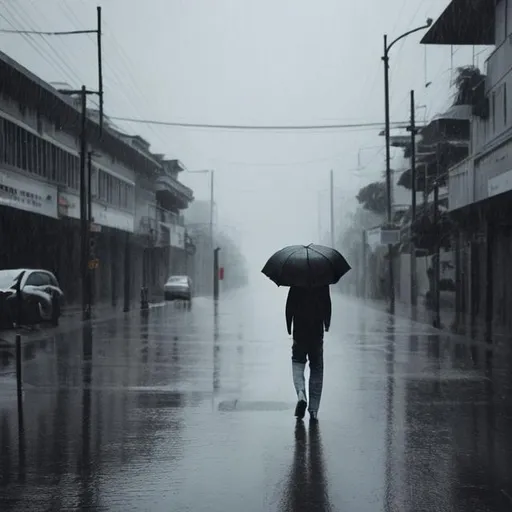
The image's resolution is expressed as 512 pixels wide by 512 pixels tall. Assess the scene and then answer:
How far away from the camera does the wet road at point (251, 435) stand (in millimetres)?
6605

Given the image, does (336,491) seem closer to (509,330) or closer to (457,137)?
(509,330)

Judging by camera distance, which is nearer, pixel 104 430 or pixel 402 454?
pixel 402 454

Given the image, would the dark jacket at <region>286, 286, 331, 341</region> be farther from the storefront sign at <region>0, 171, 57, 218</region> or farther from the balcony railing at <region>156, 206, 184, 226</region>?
the balcony railing at <region>156, 206, 184, 226</region>

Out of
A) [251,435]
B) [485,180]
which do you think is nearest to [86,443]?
[251,435]

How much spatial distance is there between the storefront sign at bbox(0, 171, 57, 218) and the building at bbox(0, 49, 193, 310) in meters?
0.04

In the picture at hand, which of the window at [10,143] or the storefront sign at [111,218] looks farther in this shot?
the storefront sign at [111,218]

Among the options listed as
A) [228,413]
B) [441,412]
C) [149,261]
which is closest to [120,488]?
[228,413]

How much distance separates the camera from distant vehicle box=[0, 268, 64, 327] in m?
25.0

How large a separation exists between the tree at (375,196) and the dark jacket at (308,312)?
5800 cm

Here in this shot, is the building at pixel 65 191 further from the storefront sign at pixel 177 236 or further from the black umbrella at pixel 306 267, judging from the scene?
the black umbrella at pixel 306 267

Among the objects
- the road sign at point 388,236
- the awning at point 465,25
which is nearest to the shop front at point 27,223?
the road sign at point 388,236

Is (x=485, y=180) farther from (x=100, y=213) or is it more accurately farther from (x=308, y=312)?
(x=100, y=213)

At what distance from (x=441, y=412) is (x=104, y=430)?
4.00m

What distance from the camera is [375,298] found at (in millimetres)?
59406
